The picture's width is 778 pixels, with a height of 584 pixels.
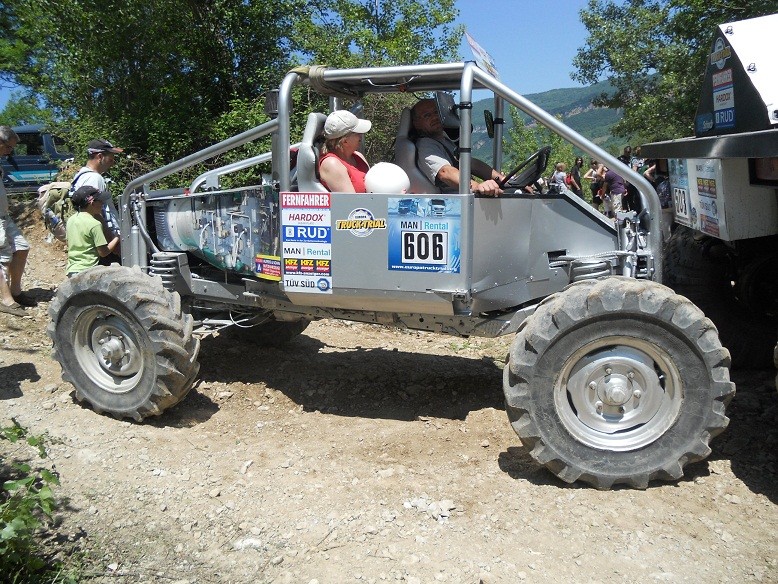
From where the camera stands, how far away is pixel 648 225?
14.4 ft

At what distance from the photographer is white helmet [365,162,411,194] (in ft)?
14.9

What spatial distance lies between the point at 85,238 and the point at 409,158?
113 inches

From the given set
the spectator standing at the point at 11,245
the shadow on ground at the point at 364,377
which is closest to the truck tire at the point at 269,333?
the shadow on ground at the point at 364,377

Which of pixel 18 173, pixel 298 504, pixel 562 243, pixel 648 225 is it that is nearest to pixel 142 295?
pixel 298 504

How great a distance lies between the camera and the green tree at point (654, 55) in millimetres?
12984

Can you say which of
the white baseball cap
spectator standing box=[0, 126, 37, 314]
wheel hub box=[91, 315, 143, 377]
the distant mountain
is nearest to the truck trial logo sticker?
the white baseball cap

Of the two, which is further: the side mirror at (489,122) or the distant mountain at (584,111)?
the distant mountain at (584,111)

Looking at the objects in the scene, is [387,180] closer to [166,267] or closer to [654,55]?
[166,267]

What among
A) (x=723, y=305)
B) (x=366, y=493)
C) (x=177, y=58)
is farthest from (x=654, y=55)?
(x=366, y=493)

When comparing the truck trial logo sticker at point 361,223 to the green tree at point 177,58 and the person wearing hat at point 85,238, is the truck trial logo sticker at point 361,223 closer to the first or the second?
the person wearing hat at point 85,238

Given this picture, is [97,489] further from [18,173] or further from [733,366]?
[18,173]

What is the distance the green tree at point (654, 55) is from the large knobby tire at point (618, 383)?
9.14m

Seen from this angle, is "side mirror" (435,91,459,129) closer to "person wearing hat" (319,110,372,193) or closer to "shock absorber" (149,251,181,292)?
"person wearing hat" (319,110,372,193)

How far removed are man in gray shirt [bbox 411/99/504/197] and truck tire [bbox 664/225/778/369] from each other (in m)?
1.67
